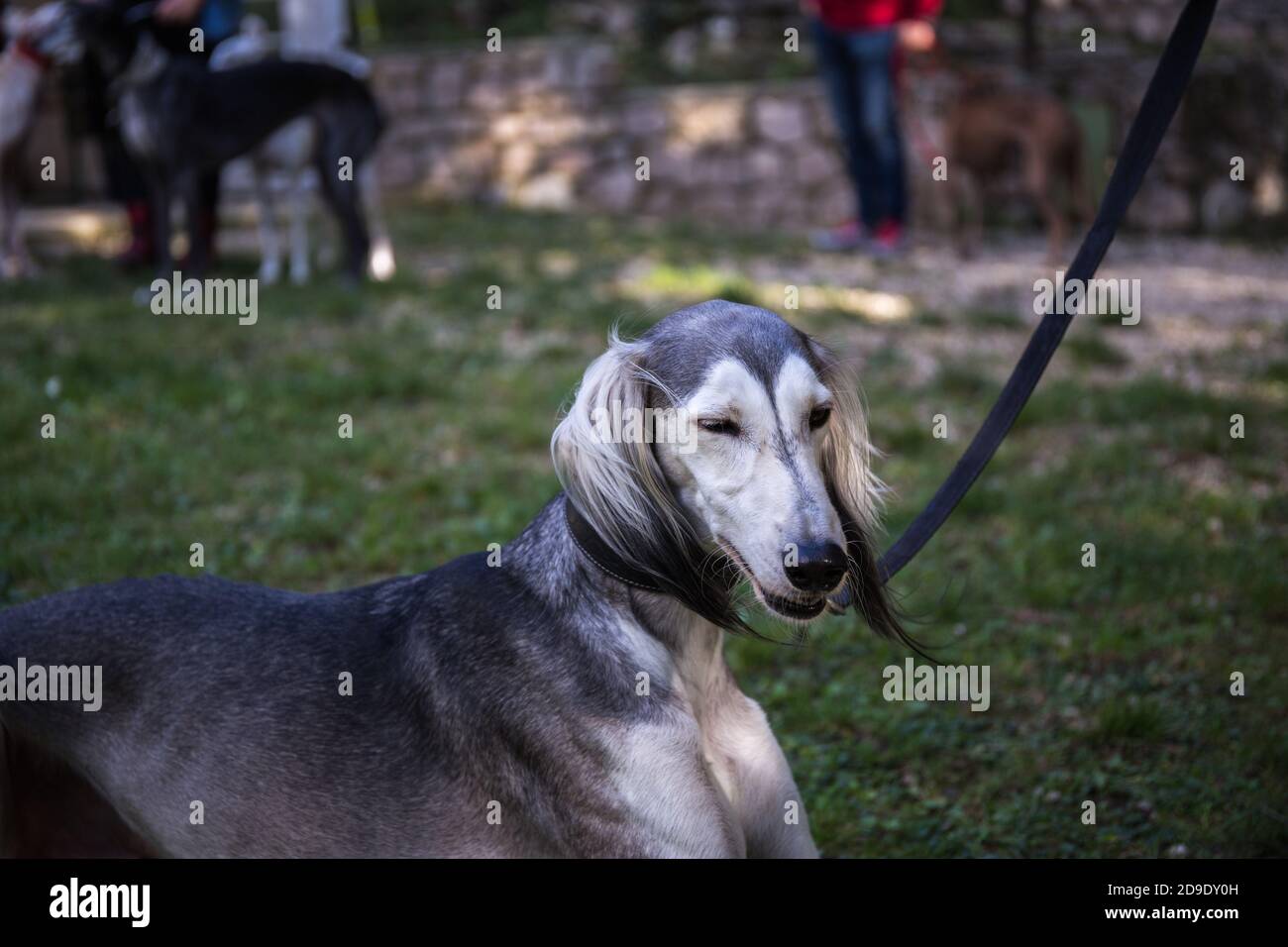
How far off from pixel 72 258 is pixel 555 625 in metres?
8.40

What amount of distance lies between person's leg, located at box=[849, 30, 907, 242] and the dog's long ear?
789 centimetres

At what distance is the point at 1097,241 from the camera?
308cm

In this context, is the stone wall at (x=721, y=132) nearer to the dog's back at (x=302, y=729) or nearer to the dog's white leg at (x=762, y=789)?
the dog's white leg at (x=762, y=789)

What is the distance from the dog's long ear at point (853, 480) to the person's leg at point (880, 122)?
25.9 ft

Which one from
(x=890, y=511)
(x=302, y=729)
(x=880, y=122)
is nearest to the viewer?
(x=302, y=729)

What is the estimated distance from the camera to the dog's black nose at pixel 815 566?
2412mm

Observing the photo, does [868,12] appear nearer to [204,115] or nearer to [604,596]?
[204,115]

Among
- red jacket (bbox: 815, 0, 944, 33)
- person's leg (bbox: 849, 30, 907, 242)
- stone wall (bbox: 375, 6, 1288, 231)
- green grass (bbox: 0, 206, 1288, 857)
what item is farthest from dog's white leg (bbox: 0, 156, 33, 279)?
person's leg (bbox: 849, 30, 907, 242)

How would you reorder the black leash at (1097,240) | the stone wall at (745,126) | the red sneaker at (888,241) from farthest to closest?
the stone wall at (745,126) → the red sneaker at (888,241) → the black leash at (1097,240)

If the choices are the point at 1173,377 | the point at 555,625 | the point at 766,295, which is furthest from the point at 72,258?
the point at 555,625

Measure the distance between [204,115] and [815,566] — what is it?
7.71 m
